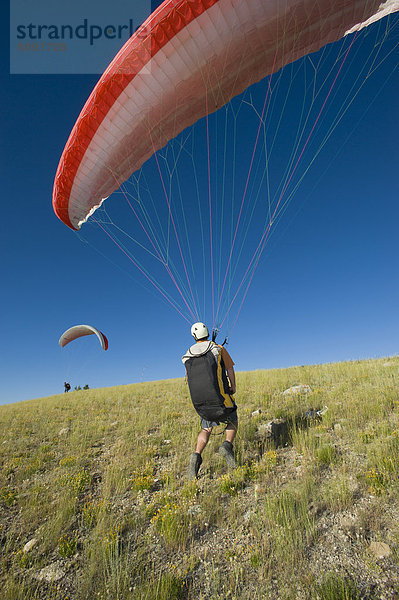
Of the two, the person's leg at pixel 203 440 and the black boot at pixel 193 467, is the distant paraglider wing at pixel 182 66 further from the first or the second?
the black boot at pixel 193 467

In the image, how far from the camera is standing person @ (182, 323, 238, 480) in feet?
13.2

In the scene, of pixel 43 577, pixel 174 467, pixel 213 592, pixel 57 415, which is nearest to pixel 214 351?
pixel 174 467

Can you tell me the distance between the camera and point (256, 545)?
98.7 inches

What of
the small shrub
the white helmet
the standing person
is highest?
the white helmet

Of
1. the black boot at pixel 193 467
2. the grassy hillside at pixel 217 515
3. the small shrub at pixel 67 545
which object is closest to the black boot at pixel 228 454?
the grassy hillside at pixel 217 515

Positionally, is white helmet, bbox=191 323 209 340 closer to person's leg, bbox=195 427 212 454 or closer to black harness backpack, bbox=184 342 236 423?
black harness backpack, bbox=184 342 236 423

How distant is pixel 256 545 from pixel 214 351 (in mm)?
2274

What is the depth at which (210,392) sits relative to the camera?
160 inches

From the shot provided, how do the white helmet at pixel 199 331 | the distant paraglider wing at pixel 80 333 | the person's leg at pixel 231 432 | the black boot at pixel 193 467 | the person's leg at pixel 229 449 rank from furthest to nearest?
the distant paraglider wing at pixel 80 333, the white helmet at pixel 199 331, the person's leg at pixel 231 432, the person's leg at pixel 229 449, the black boot at pixel 193 467

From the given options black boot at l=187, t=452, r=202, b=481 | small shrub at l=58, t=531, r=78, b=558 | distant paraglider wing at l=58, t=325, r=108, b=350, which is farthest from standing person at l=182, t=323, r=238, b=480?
distant paraglider wing at l=58, t=325, r=108, b=350

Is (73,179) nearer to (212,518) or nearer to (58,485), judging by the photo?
(58,485)

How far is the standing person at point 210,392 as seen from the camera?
13.2ft

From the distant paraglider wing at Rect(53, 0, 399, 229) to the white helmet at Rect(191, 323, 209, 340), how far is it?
4.95 m

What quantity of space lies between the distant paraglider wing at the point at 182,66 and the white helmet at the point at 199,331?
495cm
